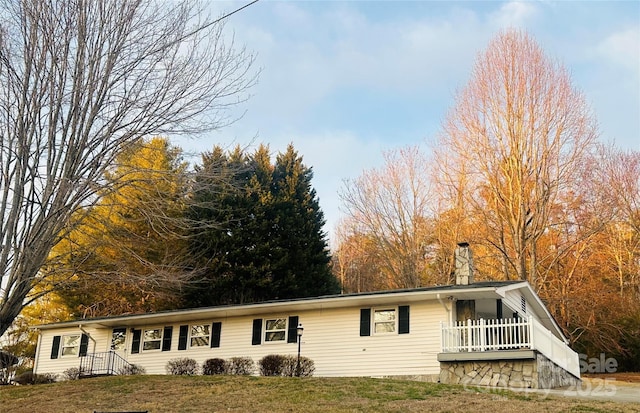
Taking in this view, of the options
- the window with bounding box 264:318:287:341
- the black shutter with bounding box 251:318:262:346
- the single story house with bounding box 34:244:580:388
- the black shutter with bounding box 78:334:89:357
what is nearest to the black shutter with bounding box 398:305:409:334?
the single story house with bounding box 34:244:580:388

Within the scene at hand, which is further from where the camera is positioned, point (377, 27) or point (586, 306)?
point (586, 306)

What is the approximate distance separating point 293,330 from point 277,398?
6.63 m

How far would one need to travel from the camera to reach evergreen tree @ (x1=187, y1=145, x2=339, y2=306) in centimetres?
2970

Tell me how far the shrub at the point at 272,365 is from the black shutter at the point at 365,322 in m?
2.61

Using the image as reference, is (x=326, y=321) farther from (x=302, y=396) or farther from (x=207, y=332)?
(x=302, y=396)

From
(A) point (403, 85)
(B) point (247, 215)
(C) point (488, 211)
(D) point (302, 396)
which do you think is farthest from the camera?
(B) point (247, 215)

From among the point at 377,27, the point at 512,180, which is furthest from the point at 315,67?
the point at 512,180

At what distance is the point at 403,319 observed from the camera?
1775 centimetres

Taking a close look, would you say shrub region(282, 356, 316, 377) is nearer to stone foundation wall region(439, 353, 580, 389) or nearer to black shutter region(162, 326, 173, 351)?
stone foundation wall region(439, 353, 580, 389)

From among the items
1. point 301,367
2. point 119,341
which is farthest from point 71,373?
point 301,367

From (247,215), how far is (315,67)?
57.2 ft

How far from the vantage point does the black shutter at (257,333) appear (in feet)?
65.2

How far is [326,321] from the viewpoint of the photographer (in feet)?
62.1

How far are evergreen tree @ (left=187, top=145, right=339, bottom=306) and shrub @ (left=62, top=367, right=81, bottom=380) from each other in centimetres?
686
